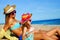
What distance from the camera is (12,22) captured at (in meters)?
2.08

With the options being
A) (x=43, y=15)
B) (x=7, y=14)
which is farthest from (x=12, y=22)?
(x=43, y=15)

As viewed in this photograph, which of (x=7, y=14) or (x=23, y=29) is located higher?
(x=7, y=14)

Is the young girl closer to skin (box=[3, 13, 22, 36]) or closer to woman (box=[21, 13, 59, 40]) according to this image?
skin (box=[3, 13, 22, 36])

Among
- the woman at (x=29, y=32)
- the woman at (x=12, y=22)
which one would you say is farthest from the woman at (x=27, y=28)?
the woman at (x=12, y=22)

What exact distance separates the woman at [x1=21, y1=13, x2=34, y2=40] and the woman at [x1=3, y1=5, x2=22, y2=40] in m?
0.11

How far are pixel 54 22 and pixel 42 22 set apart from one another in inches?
6.3

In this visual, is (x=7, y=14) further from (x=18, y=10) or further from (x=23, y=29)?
(x=23, y=29)

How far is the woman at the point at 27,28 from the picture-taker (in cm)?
187

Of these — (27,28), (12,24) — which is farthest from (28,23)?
(12,24)

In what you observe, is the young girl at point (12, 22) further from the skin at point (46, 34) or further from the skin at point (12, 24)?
the skin at point (46, 34)

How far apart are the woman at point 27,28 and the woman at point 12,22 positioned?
11cm

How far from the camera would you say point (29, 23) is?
193 cm

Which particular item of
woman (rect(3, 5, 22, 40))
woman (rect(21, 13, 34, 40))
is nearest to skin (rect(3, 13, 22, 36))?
woman (rect(3, 5, 22, 40))

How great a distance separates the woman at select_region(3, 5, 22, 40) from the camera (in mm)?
2037
